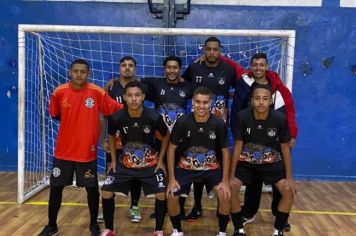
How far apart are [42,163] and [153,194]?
7.91 ft

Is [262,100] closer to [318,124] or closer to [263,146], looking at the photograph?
[263,146]

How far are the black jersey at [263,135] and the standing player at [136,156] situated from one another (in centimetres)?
68

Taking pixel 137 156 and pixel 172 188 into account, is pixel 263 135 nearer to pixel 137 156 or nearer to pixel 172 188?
pixel 172 188

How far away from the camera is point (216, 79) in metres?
4.10

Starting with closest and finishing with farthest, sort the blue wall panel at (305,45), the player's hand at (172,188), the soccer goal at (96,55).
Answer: the player's hand at (172,188), the soccer goal at (96,55), the blue wall panel at (305,45)

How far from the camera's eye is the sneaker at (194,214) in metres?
4.17

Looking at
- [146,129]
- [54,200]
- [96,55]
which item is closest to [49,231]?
[54,200]

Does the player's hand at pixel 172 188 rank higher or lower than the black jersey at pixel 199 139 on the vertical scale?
lower

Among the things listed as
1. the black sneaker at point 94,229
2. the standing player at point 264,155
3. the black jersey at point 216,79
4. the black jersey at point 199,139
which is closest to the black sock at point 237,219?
the standing player at point 264,155

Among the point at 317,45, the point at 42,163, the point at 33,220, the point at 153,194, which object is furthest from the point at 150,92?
the point at 317,45

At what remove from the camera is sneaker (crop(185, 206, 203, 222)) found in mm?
4166

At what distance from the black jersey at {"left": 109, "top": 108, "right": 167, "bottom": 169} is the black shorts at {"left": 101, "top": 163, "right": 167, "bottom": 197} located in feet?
0.20

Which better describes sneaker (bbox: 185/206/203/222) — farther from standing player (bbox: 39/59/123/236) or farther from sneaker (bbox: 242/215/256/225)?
standing player (bbox: 39/59/123/236)

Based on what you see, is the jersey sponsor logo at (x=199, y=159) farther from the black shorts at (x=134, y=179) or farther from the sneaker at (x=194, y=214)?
the sneaker at (x=194, y=214)
